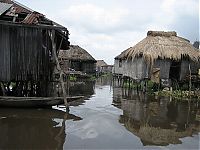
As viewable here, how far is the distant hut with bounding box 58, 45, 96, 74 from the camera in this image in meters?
43.3

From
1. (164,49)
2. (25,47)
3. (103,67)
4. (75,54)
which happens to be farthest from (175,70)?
(103,67)

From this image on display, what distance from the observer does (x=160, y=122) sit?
11.7 meters

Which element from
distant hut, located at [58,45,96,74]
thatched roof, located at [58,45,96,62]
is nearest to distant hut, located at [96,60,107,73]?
distant hut, located at [58,45,96,74]

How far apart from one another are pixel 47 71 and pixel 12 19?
117 inches

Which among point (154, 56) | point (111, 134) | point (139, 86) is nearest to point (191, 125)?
point (111, 134)

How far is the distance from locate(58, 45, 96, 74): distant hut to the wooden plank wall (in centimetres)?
2797

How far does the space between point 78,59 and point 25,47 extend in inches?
1166

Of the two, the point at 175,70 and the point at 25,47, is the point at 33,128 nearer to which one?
the point at 25,47

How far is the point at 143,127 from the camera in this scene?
1085 centimetres

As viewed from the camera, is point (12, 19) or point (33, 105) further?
point (12, 19)

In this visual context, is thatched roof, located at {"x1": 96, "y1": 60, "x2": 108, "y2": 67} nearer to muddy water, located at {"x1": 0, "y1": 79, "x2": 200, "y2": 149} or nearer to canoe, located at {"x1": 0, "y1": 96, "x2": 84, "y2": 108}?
muddy water, located at {"x1": 0, "y1": 79, "x2": 200, "y2": 149}

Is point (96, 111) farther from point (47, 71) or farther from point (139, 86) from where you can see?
point (139, 86)

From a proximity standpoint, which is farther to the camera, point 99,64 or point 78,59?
point 99,64

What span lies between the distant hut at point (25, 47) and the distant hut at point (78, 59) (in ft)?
91.2
